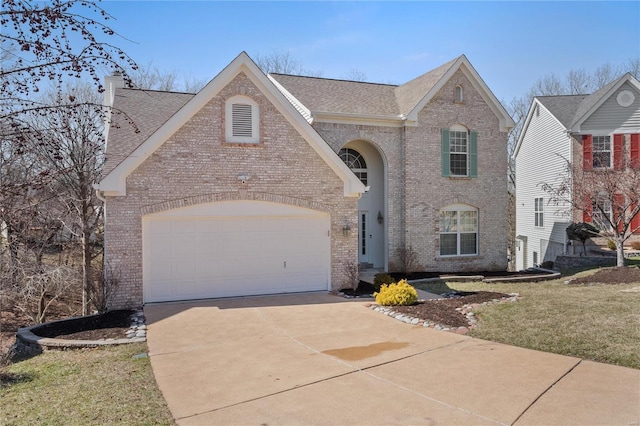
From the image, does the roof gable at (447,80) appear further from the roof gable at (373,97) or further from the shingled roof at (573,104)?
the shingled roof at (573,104)

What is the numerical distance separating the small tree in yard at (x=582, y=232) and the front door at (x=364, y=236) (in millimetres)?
9822

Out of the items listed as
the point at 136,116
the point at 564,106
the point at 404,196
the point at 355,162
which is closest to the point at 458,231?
the point at 404,196

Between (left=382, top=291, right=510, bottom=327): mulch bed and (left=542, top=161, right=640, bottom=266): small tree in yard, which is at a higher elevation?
(left=542, top=161, right=640, bottom=266): small tree in yard

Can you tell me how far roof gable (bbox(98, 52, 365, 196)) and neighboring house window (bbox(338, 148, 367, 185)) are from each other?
4.86 metres

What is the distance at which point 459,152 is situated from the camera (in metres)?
19.4

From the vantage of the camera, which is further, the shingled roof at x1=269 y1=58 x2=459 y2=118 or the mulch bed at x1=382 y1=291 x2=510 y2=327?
the shingled roof at x1=269 y1=58 x2=459 y2=118

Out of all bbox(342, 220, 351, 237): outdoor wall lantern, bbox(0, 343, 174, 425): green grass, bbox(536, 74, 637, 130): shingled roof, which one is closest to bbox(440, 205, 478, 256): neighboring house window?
bbox(342, 220, 351, 237): outdoor wall lantern

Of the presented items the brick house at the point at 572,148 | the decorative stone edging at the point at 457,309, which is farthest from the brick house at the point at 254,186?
the brick house at the point at 572,148

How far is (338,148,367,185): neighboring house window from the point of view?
1894cm

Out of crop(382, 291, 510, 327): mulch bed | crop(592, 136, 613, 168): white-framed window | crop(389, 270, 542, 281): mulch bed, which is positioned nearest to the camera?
crop(382, 291, 510, 327): mulch bed

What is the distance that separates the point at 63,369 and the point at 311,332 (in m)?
4.25

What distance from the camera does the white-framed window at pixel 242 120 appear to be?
12922 mm

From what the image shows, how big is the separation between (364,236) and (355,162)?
2.94m

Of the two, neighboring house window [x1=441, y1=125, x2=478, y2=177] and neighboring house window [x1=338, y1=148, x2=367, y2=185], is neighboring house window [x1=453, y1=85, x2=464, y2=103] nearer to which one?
neighboring house window [x1=441, y1=125, x2=478, y2=177]
